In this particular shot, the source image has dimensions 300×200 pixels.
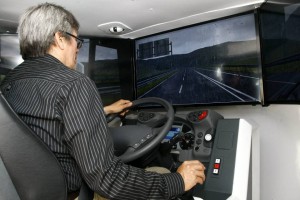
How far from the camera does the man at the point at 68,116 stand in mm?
1075

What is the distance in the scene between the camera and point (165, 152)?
1.80 meters

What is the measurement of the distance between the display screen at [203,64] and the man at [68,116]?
106cm

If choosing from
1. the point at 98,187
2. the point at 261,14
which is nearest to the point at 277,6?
the point at 261,14

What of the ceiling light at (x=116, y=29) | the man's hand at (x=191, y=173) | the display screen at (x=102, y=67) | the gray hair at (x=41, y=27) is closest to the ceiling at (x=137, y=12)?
the ceiling light at (x=116, y=29)

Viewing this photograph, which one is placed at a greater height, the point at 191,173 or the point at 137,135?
the point at 137,135

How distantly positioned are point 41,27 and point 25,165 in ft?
2.01

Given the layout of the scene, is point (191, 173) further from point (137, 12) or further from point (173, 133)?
point (137, 12)

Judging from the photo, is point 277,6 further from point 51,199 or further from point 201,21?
point 51,199

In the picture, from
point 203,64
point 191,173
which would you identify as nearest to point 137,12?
point 203,64

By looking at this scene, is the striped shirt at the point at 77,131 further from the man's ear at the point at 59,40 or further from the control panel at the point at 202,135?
the control panel at the point at 202,135

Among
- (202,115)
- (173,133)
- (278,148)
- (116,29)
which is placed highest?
(116,29)

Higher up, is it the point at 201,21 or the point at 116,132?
the point at 201,21

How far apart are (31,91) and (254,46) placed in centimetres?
158

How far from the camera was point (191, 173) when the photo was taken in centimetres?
133
